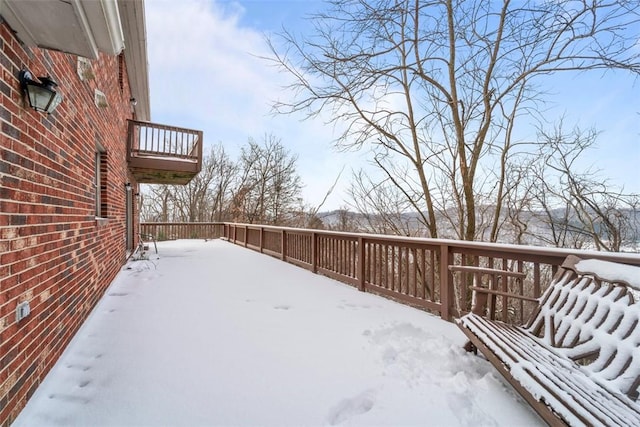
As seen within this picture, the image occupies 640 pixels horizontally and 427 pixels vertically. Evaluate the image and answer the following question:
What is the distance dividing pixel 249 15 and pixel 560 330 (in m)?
6.74

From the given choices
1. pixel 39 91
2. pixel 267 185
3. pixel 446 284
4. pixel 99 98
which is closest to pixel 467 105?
pixel 446 284

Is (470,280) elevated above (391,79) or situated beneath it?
situated beneath

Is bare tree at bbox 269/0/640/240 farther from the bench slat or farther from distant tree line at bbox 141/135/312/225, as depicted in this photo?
distant tree line at bbox 141/135/312/225

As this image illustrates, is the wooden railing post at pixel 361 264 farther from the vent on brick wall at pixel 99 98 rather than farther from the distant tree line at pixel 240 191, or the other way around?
the distant tree line at pixel 240 191

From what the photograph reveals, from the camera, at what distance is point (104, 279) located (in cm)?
391

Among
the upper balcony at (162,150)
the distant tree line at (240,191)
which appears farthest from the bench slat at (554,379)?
the distant tree line at (240,191)

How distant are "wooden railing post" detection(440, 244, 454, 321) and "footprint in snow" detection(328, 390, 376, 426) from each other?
172cm

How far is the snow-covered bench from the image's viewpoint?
125cm

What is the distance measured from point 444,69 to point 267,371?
24.0 ft

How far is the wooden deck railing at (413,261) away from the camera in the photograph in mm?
2547

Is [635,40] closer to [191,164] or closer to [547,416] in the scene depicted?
[547,416]

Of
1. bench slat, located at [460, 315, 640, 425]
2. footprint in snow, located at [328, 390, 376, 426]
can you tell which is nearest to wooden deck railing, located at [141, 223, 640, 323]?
bench slat, located at [460, 315, 640, 425]

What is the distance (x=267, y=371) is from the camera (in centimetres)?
204

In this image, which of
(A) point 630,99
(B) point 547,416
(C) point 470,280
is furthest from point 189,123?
(B) point 547,416
